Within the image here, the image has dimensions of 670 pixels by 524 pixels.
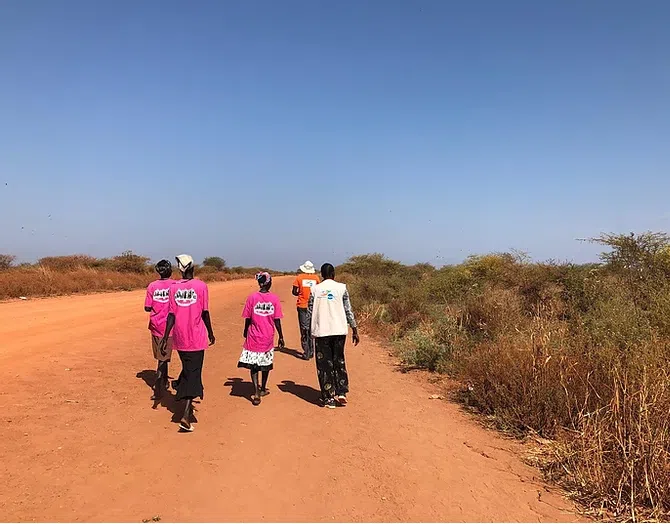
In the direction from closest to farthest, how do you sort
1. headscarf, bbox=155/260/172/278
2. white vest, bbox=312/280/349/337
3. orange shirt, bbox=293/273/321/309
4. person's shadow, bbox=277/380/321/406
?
white vest, bbox=312/280/349/337
headscarf, bbox=155/260/172/278
person's shadow, bbox=277/380/321/406
orange shirt, bbox=293/273/321/309

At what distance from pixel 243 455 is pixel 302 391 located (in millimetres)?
3021

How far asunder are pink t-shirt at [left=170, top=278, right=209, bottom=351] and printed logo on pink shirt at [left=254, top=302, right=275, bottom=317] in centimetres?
130

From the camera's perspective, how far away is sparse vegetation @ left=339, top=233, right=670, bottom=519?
4.22 metres

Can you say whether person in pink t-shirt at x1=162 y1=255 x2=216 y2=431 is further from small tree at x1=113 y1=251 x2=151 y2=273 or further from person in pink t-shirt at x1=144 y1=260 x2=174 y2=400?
small tree at x1=113 y1=251 x2=151 y2=273

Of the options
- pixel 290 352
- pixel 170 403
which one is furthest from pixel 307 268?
pixel 170 403

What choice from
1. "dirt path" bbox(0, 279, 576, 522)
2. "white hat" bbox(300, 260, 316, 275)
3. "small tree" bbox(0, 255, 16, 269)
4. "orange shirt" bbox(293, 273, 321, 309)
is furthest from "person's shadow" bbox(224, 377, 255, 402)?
"small tree" bbox(0, 255, 16, 269)

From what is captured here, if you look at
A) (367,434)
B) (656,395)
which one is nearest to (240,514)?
(367,434)

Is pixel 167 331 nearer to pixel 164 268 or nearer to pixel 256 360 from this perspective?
pixel 164 268

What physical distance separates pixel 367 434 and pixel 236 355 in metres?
5.81

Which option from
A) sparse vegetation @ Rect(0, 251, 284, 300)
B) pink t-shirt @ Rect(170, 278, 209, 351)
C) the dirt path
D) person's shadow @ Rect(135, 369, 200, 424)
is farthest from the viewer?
sparse vegetation @ Rect(0, 251, 284, 300)

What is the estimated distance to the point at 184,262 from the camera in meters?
6.42

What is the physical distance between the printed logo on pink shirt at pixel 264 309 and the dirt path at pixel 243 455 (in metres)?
1.34

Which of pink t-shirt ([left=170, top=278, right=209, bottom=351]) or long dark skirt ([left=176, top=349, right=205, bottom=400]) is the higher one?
pink t-shirt ([left=170, top=278, right=209, bottom=351])

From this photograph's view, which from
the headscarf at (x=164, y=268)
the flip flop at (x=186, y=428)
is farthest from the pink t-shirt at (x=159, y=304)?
the flip flop at (x=186, y=428)
